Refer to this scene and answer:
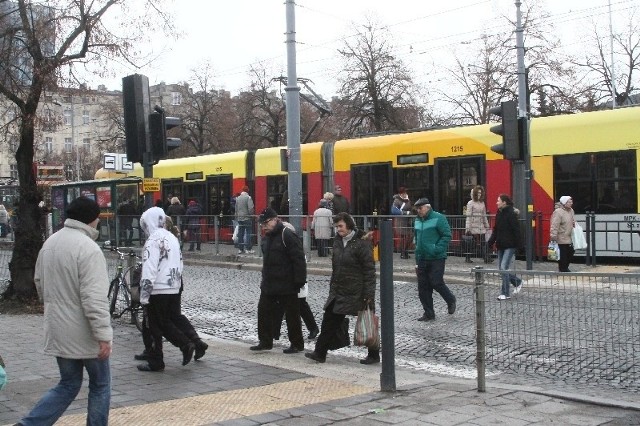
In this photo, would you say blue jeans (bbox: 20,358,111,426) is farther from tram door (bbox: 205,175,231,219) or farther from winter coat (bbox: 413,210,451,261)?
tram door (bbox: 205,175,231,219)

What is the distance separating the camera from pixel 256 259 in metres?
21.2

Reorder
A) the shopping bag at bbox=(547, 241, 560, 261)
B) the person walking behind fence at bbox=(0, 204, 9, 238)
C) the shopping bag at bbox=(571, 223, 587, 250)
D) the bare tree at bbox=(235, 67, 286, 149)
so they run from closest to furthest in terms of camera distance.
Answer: the shopping bag at bbox=(571, 223, 587, 250)
the shopping bag at bbox=(547, 241, 560, 261)
the person walking behind fence at bbox=(0, 204, 9, 238)
the bare tree at bbox=(235, 67, 286, 149)

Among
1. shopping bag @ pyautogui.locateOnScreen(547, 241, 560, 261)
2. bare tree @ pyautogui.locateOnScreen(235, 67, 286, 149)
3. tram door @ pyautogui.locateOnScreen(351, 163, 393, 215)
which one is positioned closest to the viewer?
shopping bag @ pyautogui.locateOnScreen(547, 241, 560, 261)

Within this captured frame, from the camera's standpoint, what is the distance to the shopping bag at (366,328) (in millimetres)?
7965

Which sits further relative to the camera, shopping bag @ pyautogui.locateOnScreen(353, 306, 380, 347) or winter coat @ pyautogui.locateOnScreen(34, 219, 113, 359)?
shopping bag @ pyautogui.locateOnScreen(353, 306, 380, 347)

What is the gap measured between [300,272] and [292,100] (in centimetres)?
1049

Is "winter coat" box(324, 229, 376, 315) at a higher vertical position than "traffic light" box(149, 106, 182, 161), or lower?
lower

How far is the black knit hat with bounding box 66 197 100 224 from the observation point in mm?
5168

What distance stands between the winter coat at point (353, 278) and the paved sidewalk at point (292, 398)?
665 millimetres

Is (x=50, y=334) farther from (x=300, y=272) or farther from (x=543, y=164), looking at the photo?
(x=543, y=164)

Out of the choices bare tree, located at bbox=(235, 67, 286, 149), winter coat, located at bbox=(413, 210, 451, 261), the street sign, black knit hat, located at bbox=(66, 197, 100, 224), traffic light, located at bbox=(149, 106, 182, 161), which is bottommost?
winter coat, located at bbox=(413, 210, 451, 261)

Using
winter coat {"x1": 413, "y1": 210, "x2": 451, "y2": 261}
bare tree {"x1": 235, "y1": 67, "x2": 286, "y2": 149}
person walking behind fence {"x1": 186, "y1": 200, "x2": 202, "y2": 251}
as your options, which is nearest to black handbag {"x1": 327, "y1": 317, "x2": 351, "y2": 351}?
winter coat {"x1": 413, "y1": 210, "x2": 451, "y2": 261}

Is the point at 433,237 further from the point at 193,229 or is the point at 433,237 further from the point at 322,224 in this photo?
the point at 193,229

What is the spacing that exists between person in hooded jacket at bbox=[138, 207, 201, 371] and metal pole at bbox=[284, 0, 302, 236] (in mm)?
10288
